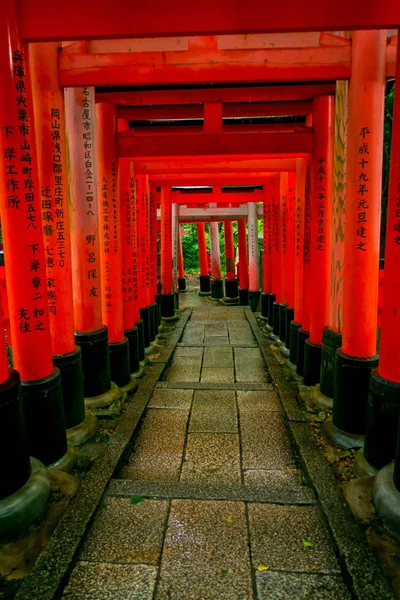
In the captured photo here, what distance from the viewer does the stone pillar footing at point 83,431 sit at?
13.5ft

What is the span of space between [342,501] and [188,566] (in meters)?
1.23

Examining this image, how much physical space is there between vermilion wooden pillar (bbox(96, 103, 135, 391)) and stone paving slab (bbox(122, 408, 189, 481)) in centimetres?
120

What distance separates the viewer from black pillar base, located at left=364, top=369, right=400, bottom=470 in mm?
3062

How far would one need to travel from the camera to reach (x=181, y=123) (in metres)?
7.10

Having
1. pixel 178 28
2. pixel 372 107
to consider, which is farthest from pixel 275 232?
pixel 178 28

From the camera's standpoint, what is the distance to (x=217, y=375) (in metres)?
6.52

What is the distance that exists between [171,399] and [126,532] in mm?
2557

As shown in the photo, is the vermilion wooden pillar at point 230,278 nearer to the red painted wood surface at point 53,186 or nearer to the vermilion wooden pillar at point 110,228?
the vermilion wooden pillar at point 110,228

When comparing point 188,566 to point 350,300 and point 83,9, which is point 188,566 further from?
point 83,9

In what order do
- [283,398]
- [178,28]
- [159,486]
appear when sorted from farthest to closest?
[283,398]
[159,486]
[178,28]

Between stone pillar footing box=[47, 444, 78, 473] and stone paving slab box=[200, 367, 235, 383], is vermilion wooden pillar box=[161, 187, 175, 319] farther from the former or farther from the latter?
stone pillar footing box=[47, 444, 78, 473]

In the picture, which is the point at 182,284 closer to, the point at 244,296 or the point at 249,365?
the point at 244,296

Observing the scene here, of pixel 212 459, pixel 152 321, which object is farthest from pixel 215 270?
pixel 212 459

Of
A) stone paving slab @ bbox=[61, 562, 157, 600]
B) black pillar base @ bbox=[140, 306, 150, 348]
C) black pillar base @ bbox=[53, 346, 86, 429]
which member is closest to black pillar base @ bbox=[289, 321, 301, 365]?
black pillar base @ bbox=[140, 306, 150, 348]
